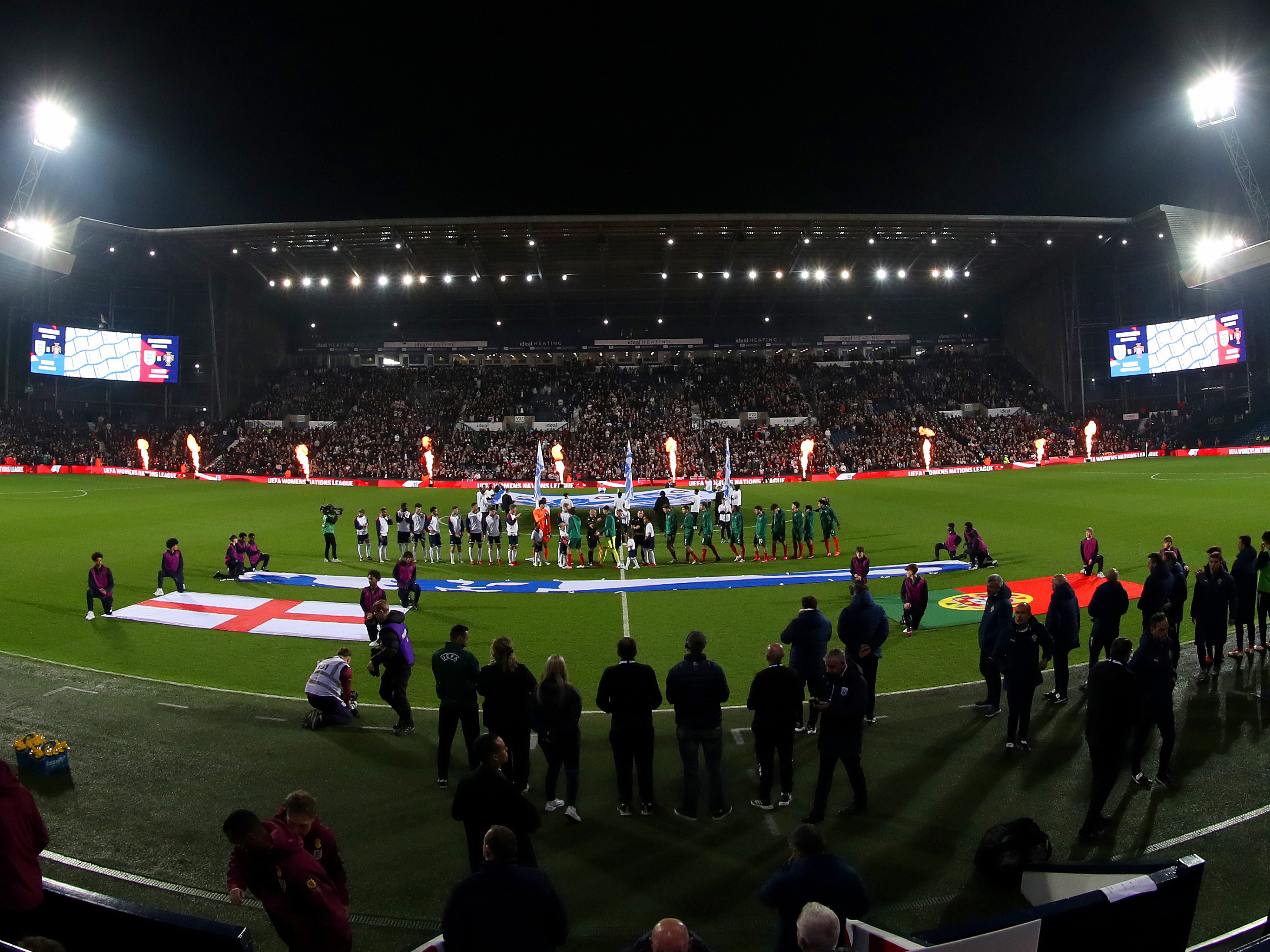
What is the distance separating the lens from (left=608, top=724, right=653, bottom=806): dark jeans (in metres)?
6.70

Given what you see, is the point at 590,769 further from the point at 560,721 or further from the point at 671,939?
the point at 671,939

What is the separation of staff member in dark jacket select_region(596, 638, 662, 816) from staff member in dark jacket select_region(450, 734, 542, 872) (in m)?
1.49

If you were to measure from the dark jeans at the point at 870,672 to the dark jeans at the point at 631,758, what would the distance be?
298cm

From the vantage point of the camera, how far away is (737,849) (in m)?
6.18

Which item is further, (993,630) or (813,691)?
(993,630)

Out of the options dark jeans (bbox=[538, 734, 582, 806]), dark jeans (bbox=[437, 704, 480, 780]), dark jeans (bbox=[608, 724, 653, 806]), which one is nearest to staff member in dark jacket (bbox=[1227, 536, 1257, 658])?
dark jeans (bbox=[608, 724, 653, 806])

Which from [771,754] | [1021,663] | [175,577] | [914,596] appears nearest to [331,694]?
[771,754]

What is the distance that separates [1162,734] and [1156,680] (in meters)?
0.68

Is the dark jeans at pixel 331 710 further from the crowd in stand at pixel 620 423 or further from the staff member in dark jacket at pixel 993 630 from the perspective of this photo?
the crowd in stand at pixel 620 423

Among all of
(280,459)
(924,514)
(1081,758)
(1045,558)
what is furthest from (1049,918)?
(280,459)

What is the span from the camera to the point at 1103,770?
20.6ft

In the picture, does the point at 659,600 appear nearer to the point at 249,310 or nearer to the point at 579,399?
the point at 579,399

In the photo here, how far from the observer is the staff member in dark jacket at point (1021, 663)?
7.71 metres

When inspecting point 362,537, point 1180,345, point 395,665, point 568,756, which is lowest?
point 568,756
